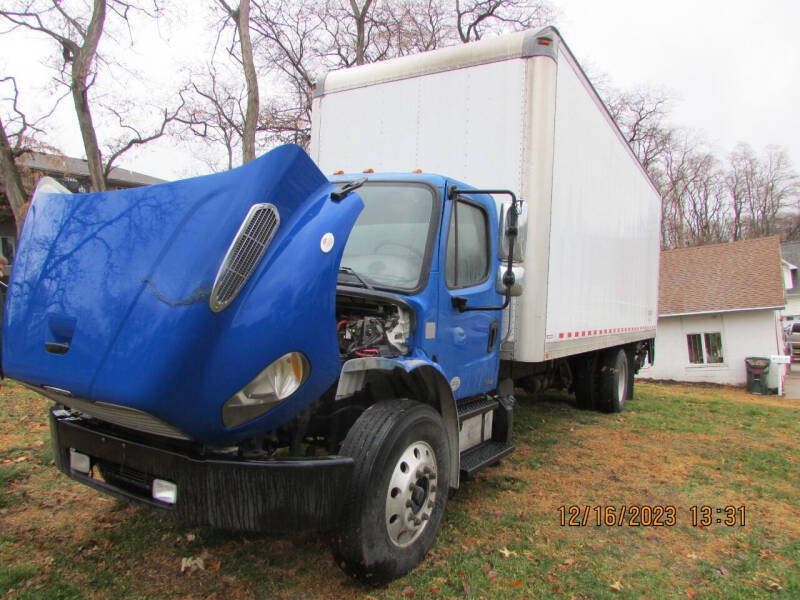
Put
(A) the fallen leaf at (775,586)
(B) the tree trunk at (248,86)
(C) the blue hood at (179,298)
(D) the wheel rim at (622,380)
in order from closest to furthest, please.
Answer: (C) the blue hood at (179,298) < (A) the fallen leaf at (775,586) < (D) the wheel rim at (622,380) < (B) the tree trunk at (248,86)

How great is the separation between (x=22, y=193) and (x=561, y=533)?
44.1 ft

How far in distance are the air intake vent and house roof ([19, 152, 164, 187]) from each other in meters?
18.3

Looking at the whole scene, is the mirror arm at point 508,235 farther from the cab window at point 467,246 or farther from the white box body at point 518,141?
the white box body at point 518,141

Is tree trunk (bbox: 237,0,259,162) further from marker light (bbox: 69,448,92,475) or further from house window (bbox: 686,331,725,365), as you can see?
house window (bbox: 686,331,725,365)

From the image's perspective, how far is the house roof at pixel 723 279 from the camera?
2448 centimetres

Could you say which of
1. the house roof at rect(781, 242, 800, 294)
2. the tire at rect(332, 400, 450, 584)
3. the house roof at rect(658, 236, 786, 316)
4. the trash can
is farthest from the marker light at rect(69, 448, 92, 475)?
the house roof at rect(781, 242, 800, 294)

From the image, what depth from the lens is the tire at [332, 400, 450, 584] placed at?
2.70 m

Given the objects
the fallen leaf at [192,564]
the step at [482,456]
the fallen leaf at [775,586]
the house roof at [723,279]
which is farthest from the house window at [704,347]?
the fallen leaf at [192,564]

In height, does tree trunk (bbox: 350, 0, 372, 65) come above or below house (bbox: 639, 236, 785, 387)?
above

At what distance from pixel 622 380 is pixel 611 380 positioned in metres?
0.83

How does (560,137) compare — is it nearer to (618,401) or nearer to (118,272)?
(118,272)

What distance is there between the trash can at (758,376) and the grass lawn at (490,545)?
19605mm

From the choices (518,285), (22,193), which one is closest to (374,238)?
(518,285)

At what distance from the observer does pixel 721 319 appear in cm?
2503
